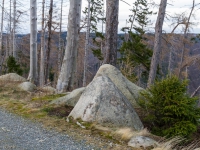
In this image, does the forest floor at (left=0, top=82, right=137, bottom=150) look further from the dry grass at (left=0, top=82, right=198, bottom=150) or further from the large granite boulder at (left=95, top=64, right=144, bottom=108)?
the large granite boulder at (left=95, top=64, right=144, bottom=108)

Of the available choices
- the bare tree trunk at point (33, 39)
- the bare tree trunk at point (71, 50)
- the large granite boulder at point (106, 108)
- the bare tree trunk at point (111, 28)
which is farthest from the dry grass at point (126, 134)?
the bare tree trunk at point (33, 39)

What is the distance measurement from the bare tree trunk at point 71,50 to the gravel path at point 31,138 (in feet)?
12.3

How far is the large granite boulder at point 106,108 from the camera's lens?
15.6 feet

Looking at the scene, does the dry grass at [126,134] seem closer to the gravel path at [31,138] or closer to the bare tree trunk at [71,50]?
the gravel path at [31,138]

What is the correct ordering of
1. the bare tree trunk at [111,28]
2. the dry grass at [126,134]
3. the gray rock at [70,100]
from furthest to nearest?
the bare tree trunk at [111,28], the gray rock at [70,100], the dry grass at [126,134]

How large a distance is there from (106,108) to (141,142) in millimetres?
1205

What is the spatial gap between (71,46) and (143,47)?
13.3 meters

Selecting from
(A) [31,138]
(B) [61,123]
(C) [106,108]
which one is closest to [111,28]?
(C) [106,108]

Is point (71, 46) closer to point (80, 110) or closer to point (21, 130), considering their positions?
point (80, 110)

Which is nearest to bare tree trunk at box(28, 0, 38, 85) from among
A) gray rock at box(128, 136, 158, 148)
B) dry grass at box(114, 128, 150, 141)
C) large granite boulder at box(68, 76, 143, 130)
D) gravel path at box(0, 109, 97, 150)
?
gravel path at box(0, 109, 97, 150)

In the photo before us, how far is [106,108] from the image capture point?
4836 millimetres

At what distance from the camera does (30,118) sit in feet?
17.6

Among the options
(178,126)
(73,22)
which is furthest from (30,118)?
(73,22)

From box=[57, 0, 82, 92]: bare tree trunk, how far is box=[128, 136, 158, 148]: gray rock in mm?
5156
